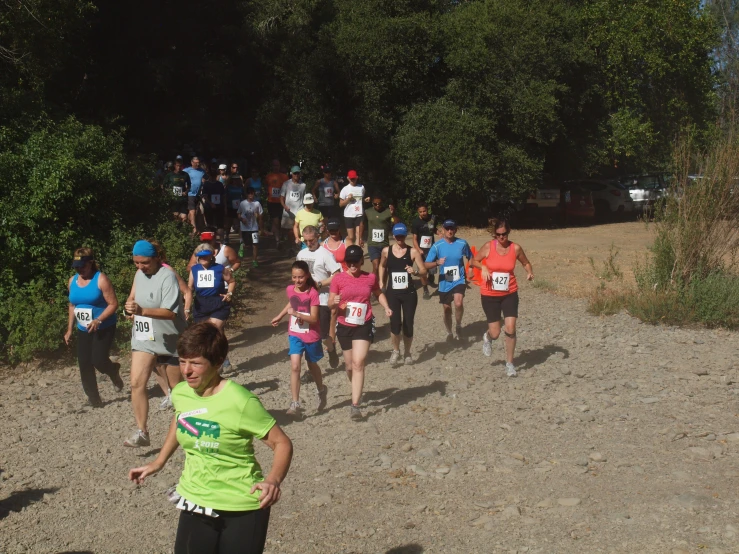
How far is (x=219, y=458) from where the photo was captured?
414cm

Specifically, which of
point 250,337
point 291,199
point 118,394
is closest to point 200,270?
point 118,394

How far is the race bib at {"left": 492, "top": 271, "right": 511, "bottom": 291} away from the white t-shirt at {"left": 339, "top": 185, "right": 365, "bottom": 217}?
6.41 metres

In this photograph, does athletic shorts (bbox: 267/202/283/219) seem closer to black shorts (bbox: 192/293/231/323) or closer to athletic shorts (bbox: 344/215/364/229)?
athletic shorts (bbox: 344/215/364/229)

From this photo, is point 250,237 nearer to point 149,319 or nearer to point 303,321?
point 303,321

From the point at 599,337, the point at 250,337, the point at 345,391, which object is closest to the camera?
the point at 345,391

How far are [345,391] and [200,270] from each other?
2.14m

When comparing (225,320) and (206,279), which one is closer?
(206,279)

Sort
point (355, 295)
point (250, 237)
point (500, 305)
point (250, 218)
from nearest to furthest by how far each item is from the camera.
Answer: point (355, 295), point (500, 305), point (250, 218), point (250, 237)

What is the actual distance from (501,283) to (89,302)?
4483 mm

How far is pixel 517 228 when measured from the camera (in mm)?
26984

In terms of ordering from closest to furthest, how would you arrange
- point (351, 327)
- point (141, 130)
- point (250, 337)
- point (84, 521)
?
point (84, 521) < point (351, 327) < point (250, 337) < point (141, 130)

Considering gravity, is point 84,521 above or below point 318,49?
below

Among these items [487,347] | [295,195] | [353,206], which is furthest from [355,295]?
[295,195]

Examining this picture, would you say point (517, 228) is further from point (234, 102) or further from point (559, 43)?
point (234, 102)
